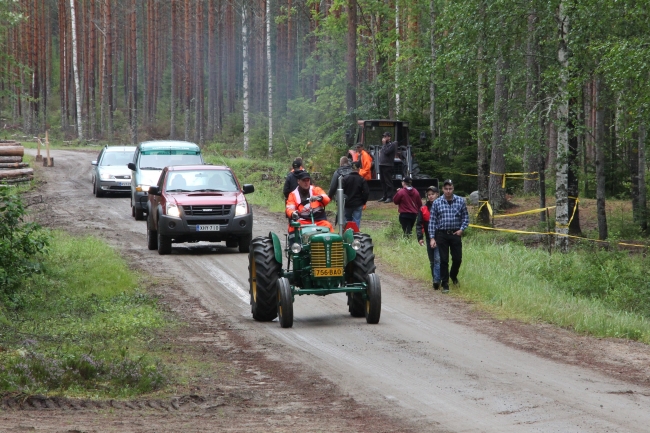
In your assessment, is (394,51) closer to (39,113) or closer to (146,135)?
(146,135)

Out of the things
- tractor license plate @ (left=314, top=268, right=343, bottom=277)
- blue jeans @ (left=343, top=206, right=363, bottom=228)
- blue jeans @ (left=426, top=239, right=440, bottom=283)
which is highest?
blue jeans @ (left=343, top=206, right=363, bottom=228)

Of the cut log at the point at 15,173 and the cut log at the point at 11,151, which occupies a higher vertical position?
the cut log at the point at 11,151

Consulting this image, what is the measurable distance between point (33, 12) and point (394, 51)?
Answer: 1506 inches

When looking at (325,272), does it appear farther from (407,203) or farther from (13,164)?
(13,164)

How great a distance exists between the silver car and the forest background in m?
7.23

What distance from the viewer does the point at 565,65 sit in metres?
20.1

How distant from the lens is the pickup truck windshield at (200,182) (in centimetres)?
1917

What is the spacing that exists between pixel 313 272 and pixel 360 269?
796 mm

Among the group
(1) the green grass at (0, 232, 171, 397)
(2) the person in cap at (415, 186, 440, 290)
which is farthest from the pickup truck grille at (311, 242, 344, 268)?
(2) the person in cap at (415, 186, 440, 290)

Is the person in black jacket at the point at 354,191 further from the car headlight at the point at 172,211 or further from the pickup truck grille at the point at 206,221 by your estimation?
the car headlight at the point at 172,211

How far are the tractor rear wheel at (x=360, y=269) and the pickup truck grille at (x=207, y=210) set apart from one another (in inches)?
249

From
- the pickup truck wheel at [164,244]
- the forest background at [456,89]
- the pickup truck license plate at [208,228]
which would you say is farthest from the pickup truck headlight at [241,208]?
the forest background at [456,89]

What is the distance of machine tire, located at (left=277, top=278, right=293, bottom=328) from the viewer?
11648 millimetres

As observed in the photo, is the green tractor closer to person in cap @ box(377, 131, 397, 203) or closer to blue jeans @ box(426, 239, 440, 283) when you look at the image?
blue jeans @ box(426, 239, 440, 283)
